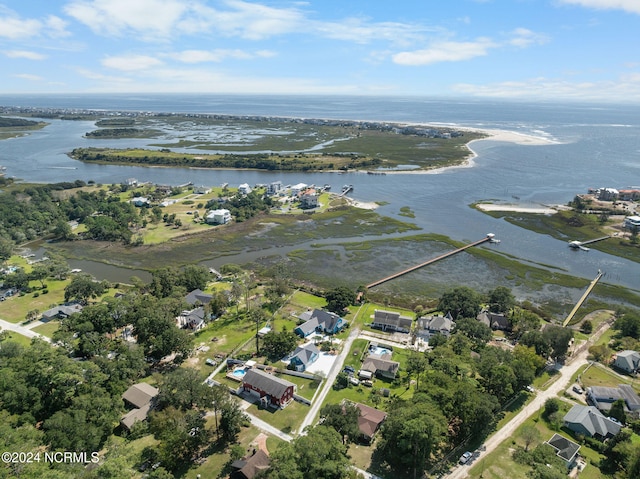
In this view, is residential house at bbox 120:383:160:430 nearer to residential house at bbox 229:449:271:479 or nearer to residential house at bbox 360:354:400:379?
residential house at bbox 229:449:271:479

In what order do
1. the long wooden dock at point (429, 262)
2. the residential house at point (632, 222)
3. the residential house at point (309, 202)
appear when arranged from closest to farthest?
the long wooden dock at point (429, 262) → the residential house at point (632, 222) → the residential house at point (309, 202)

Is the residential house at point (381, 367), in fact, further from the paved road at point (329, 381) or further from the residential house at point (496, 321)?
the residential house at point (496, 321)

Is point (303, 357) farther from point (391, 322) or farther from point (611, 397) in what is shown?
point (611, 397)

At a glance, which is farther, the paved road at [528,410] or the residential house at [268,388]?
the residential house at [268,388]

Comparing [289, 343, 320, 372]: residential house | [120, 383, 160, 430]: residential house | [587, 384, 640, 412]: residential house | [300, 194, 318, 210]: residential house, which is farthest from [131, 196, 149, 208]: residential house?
[587, 384, 640, 412]: residential house

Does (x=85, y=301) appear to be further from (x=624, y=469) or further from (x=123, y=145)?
(x=123, y=145)

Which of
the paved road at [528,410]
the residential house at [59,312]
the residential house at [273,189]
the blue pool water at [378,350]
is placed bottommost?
the paved road at [528,410]

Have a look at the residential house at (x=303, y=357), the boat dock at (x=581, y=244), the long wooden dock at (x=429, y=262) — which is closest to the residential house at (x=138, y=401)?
the residential house at (x=303, y=357)
